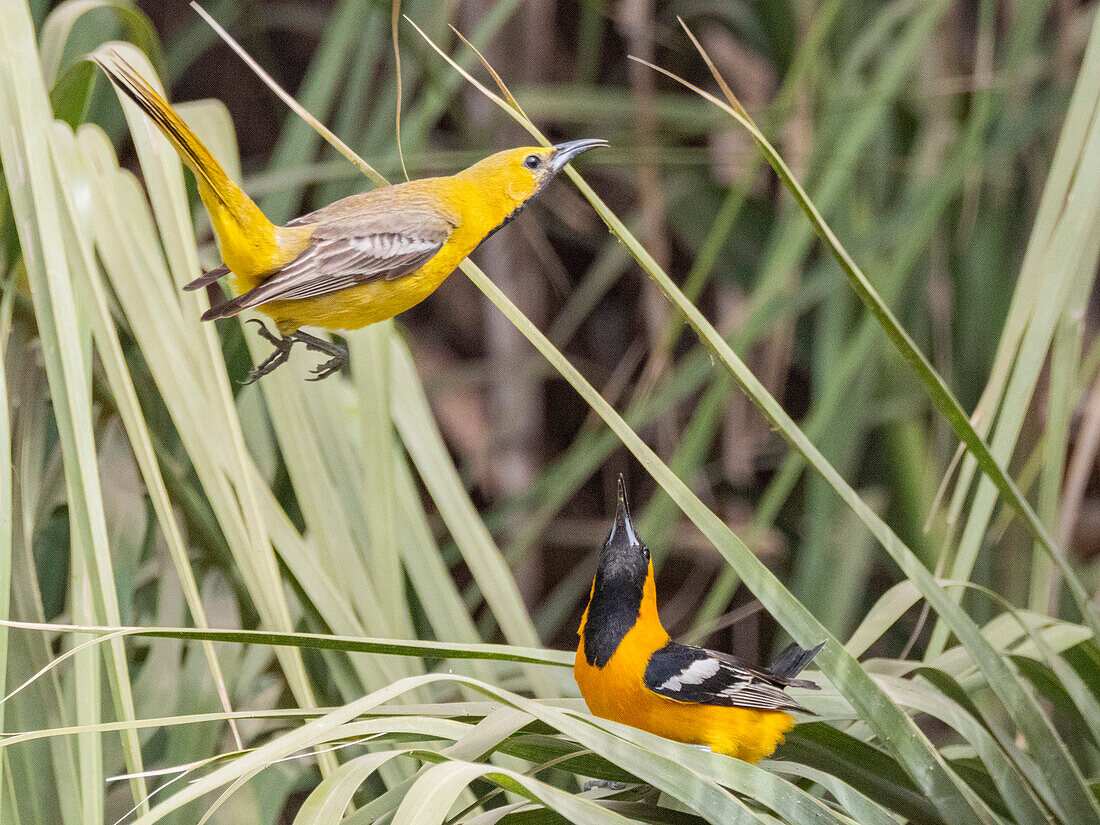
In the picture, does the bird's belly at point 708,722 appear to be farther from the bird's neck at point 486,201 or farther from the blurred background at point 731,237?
the blurred background at point 731,237

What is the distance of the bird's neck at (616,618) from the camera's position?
0.57 metres

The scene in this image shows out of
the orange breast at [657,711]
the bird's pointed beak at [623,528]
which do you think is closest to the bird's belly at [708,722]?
the orange breast at [657,711]

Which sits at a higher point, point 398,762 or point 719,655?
point 719,655

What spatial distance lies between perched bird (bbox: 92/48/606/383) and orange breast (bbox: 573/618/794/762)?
31cm

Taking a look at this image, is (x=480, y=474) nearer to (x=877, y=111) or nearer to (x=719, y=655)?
(x=877, y=111)

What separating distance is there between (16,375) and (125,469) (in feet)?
0.69

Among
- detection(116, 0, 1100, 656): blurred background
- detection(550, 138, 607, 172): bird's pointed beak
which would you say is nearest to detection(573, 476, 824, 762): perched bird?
detection(550, 138, 607, 172): bird's pointed beak

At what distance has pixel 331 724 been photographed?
0.46 meters

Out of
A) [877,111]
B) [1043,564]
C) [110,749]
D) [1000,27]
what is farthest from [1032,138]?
[110,749]

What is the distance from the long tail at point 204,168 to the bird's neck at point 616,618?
31 centimetres

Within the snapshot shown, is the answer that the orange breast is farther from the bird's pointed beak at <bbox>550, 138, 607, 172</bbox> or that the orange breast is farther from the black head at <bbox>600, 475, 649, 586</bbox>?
the bird's pointed beak at <bbox>550, 138, 607, 172</bbox>

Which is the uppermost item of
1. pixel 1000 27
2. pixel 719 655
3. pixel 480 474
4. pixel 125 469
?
pixel 1000 27

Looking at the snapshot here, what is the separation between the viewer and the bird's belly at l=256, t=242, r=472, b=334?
1.05 ft

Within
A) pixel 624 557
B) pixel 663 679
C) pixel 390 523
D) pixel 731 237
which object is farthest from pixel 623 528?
pixel 731 237
